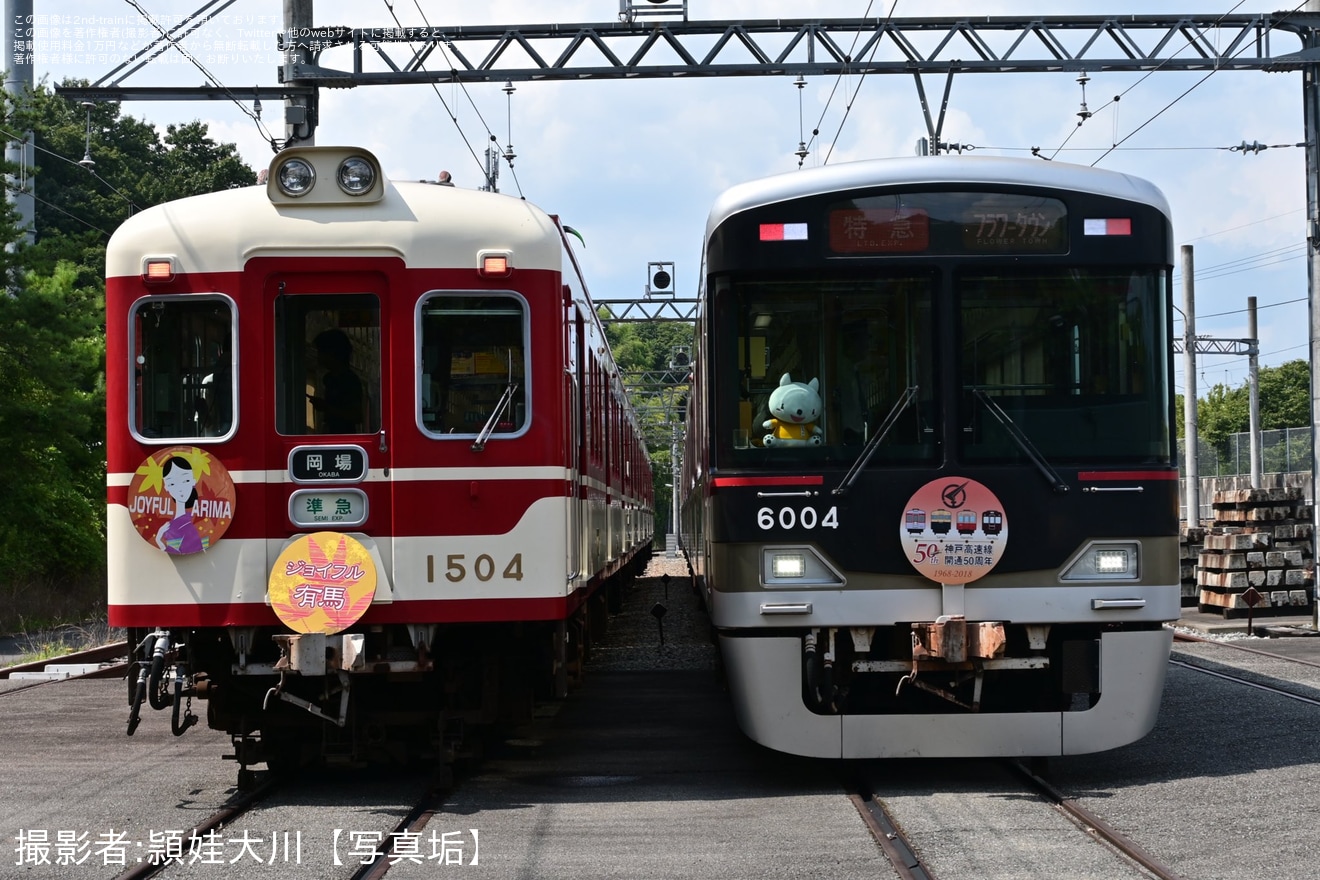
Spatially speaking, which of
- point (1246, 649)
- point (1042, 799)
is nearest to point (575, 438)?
point (1042, 799)

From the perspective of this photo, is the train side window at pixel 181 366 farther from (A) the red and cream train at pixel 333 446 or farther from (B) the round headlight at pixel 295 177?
(B) the round headlight at pixel 295 177

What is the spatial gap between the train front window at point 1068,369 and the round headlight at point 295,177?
3220 mm

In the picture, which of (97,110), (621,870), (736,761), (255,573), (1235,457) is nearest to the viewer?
(621,870)

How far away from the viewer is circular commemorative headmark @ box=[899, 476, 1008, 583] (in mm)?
7531

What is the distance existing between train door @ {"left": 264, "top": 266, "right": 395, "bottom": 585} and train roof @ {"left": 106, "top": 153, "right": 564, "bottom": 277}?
0.17m

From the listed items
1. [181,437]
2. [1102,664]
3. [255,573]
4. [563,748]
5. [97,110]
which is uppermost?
[97,110]

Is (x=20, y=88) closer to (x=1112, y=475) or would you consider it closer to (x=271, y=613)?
(x=271, y=613)

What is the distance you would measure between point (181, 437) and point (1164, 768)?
5.24 m

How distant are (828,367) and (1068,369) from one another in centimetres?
116

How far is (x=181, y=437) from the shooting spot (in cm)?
770

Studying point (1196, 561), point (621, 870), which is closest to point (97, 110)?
point (1196, 561)

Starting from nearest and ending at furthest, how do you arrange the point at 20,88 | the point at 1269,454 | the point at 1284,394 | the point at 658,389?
the point at 20,88, the point at 1269,454, the point at 658,389, the point at 1284,394

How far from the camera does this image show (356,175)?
7.84 metres

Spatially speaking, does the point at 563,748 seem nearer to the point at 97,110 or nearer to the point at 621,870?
the point at 621,870
